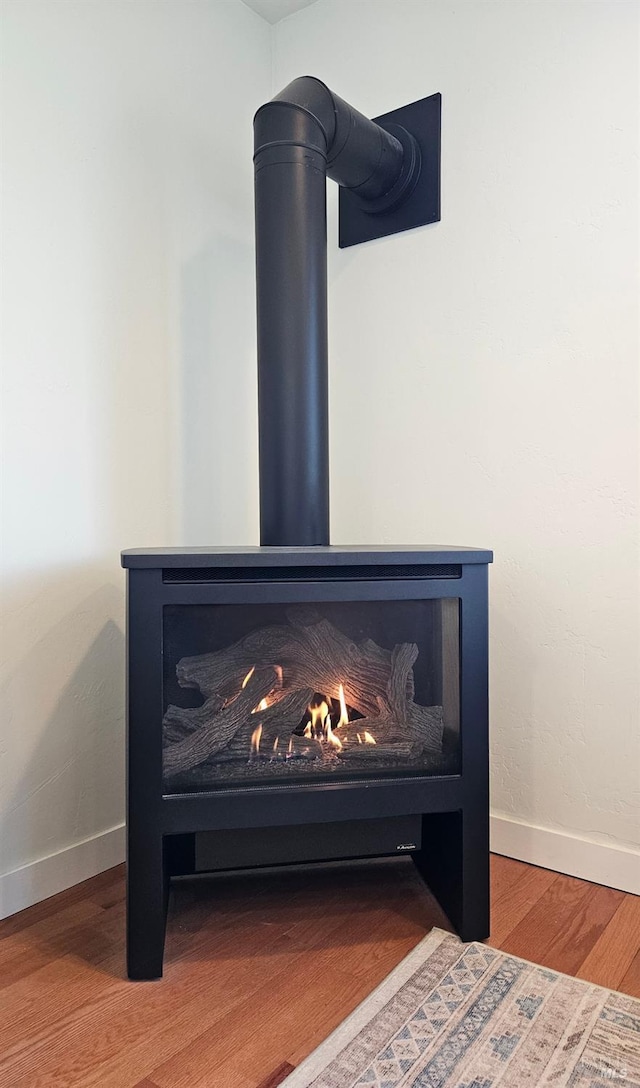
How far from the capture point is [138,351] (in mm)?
1936

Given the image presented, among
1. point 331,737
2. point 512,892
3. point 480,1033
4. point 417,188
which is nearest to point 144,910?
point 331,737

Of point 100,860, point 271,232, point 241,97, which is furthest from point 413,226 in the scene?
point 100,860

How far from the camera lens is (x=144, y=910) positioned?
4.53 feet

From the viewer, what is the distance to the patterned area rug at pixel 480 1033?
44.6 inches

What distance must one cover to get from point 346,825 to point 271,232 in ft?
4.30

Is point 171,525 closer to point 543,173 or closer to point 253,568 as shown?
point 253,568

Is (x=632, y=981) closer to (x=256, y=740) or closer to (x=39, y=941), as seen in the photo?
(x=256, y=740)

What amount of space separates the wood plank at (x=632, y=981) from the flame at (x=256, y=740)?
30.4 inches

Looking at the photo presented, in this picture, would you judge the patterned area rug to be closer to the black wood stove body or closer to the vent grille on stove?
the black wood stove body

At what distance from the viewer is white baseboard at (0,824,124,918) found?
5.32 feet

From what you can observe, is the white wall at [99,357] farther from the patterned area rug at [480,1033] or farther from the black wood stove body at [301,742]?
the patterned area rug at [480,1033]

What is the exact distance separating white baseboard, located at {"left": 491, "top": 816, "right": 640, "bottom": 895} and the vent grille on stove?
77cm

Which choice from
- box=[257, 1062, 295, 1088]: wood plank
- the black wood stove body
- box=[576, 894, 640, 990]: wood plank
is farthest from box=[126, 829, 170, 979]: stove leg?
box=[576, 894, 640, 990]: wood plank

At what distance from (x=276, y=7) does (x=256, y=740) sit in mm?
2146
